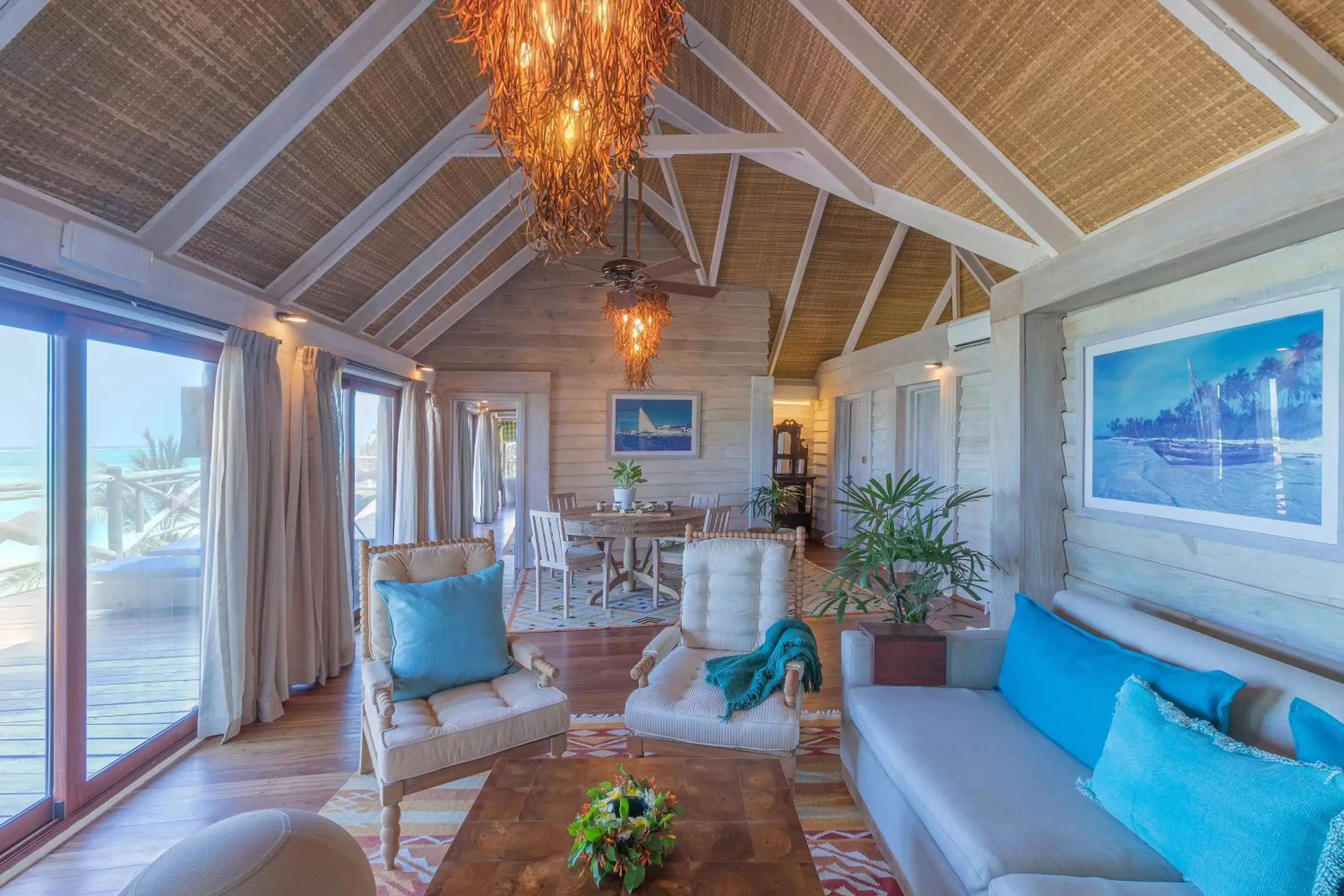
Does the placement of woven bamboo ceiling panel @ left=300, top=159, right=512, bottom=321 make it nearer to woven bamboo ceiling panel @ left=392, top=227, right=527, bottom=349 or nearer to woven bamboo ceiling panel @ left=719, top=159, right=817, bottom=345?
woven bamboo ceiling panel @ left=392, top=227, right=527, bottom=349

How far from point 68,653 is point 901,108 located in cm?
392

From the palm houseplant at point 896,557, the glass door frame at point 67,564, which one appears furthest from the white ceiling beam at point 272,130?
the palm houseplant at point 896,557

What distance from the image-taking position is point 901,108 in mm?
2619

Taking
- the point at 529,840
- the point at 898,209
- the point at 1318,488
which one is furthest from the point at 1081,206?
the point at 529,840

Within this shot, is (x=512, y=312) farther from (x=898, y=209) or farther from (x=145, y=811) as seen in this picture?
(x=145, y=811)

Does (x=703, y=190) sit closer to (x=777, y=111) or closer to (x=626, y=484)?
(x=777, y=111)

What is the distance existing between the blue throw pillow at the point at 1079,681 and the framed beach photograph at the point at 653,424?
4.62m

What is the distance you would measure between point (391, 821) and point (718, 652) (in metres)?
1.50

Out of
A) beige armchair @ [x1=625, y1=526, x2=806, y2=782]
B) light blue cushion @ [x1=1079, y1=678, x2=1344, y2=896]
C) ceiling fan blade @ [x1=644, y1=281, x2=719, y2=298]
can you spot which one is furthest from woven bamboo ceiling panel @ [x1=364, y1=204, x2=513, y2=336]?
light blue cushion @ [x1=1079, y1=678, x2=1344, y2=896]

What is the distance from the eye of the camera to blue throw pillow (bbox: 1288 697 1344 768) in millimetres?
1279

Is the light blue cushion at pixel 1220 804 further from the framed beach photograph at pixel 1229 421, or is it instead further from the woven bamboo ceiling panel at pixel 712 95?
the woven bamboo ceiling panel at pixel 712 95

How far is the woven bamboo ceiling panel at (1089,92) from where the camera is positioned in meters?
1.85

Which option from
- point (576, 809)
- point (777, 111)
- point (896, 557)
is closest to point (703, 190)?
point (777, 111)

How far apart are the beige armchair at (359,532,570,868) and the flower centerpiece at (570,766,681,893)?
0.83 m
